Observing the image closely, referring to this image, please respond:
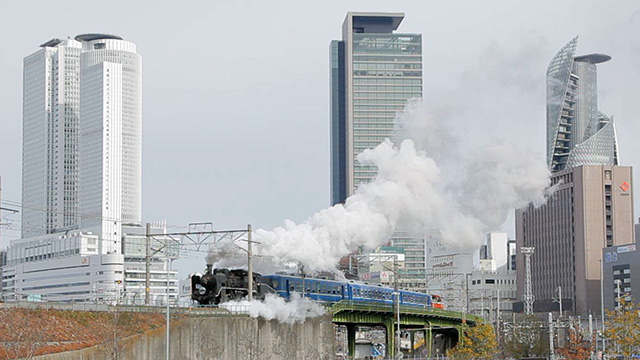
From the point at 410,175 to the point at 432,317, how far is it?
40021 millimetres

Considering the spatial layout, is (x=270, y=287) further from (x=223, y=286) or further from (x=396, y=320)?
(x=396, y=320)

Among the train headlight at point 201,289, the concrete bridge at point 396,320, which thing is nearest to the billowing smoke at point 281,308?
the train headlight at point 201,289

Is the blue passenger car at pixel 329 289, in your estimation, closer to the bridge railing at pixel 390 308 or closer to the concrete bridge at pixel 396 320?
the bridge railing at pixel 390 308

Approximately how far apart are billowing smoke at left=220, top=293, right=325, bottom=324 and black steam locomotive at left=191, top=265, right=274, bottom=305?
83.2 inches

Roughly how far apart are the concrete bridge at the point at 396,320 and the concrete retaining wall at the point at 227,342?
604 cm

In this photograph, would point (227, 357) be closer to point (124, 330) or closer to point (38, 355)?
point (124, 330)

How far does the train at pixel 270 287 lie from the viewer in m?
99.4

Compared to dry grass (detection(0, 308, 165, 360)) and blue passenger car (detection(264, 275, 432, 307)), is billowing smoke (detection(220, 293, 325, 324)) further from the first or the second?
dry grass (detection(0, 308, 165, 360))

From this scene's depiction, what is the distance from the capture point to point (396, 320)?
133000 millimetres

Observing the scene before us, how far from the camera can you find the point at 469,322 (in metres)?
163

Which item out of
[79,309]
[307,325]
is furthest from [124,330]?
[307,325]

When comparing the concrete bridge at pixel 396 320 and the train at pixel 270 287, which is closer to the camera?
the train at pixel 270 287

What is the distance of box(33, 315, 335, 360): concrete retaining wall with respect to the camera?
79500 mm

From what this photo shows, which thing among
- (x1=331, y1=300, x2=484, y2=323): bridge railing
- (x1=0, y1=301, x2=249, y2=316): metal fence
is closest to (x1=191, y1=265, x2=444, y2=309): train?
(x1=331, y1=300, x2=484, y2=323): bridge railing
